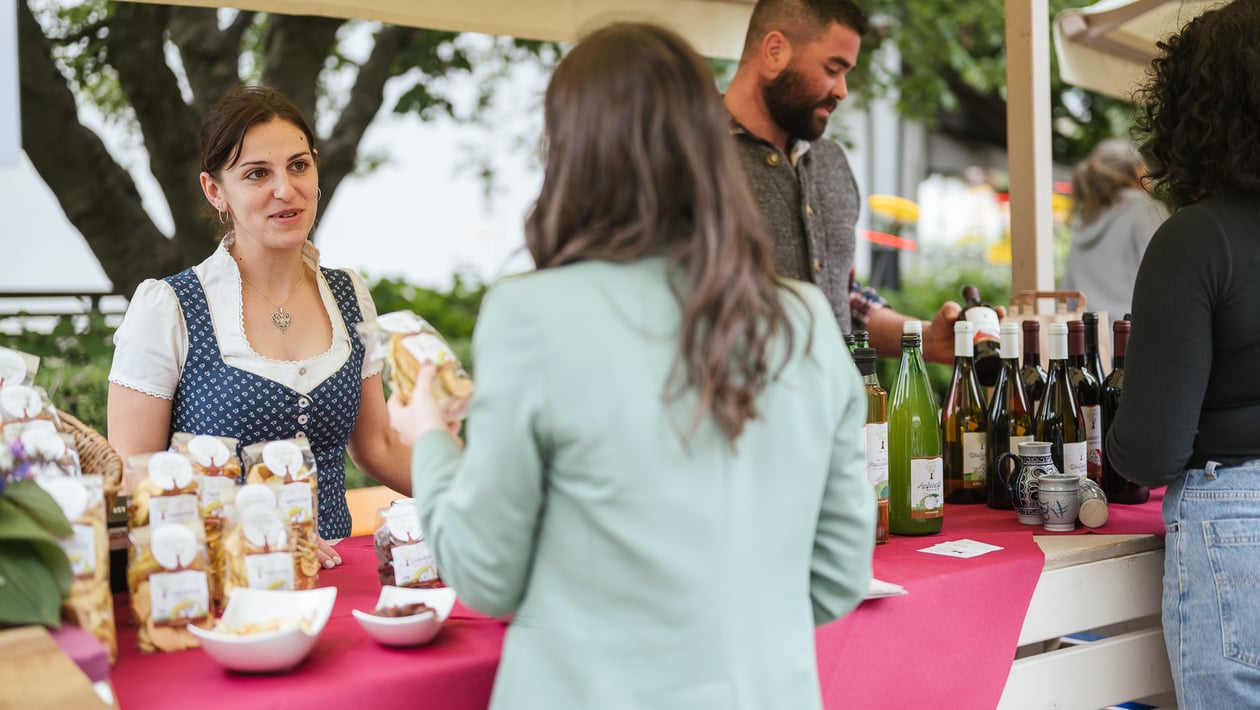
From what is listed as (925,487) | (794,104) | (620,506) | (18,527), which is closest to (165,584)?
(18,527)

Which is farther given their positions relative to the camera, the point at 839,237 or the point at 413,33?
the point at 413,33

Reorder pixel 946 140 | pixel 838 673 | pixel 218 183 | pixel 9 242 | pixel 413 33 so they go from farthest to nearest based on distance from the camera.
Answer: pixel 946 140, pixel 9 242, pixel 413 33, pixel 218 183, pixel 838 673

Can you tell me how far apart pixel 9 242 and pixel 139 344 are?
5475 millimetres

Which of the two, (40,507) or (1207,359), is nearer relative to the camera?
(40,507)

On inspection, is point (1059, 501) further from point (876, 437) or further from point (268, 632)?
point (268, 632)

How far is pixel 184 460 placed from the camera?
1479mm

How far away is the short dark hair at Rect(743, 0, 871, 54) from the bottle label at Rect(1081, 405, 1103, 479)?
114 centimetres

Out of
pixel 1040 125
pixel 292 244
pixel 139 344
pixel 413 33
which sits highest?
pixel 413 33

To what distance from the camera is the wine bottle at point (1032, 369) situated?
2.32 metres

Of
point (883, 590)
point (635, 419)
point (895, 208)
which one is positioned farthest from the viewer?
point (895, 208)

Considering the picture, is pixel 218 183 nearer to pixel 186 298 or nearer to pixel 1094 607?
pixel 186 298

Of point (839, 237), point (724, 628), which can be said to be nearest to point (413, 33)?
point (839, 237)

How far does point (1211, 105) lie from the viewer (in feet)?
5.91

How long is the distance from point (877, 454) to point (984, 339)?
0.57 m
